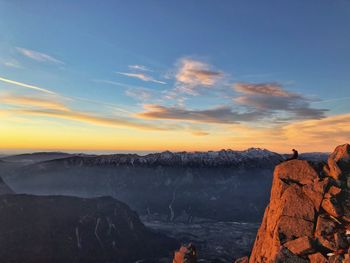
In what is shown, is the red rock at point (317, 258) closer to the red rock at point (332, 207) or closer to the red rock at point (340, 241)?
the red rock at point (340, 241)

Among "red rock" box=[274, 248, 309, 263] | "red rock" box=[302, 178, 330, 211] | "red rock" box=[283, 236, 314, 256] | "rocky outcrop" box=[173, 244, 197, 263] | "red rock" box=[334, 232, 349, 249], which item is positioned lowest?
"rocky outcrop" box=[173, 244, 197, 263]

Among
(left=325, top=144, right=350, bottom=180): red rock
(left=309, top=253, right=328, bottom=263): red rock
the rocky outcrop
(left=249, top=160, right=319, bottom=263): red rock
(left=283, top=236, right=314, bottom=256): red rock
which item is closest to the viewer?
(left=309, top=253, right=328, bottom=263): red rock

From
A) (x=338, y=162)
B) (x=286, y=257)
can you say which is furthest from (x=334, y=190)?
(x=286, y=257)

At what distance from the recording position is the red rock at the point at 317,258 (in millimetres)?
78438

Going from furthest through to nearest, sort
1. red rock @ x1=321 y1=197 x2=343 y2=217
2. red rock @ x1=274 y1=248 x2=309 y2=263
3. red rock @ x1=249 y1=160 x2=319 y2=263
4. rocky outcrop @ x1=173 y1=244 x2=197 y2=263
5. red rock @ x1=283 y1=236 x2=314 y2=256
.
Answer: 1. rocky outcrop @ x1=173 y1=244 x2=197 y2=263
2. red rock @ x1=249 y1=160 x2=319 y2=263
3. red rock @ x1=321 y1=197 x2=343 y2=217
4. red rock @ x1=283 y1=236 x2=314 y2=256
5. red rock @ x1=274 y1=248 x2=309 y2=263

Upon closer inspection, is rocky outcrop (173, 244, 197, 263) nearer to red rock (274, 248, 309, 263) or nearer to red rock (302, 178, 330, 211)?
red rock (274, 248, 309, 263)

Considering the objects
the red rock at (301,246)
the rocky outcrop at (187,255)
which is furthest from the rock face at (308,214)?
the rocky outcrop at (187,255)

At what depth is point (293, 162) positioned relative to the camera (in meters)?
103

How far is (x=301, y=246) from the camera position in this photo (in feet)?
276

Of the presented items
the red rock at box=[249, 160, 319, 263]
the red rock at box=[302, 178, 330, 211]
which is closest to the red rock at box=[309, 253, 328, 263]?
the red rock at box=[249, 160, 319, 263]

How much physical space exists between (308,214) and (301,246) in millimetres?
9533

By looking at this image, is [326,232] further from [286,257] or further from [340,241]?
[286,257]

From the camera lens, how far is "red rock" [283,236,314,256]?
82.6m

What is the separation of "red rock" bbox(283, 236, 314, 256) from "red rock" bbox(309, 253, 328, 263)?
1754 mm
